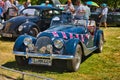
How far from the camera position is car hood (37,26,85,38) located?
347 inches

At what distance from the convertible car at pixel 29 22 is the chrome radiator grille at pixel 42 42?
15.0 feet

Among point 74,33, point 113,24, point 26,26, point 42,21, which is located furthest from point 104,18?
point 74,33

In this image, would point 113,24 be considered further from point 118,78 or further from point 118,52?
point 118,78

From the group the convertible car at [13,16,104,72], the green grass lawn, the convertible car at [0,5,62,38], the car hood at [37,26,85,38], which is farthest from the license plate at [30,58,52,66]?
the convertible car at [0,5,62,38]

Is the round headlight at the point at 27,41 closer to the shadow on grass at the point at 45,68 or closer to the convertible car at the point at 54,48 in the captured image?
the convertible car at the point at 54,48

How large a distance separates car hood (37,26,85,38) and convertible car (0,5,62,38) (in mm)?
3876

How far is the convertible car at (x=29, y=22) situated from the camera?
13.4 meters

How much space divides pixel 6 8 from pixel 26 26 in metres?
3.73

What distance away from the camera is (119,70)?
8.65 metres

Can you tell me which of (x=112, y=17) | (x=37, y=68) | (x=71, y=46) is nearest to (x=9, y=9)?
(x=112, y=17)

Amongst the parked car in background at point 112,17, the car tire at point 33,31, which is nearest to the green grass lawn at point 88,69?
the car tire at point 33,31

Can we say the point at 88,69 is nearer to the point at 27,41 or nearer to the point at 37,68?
the point at 37,68

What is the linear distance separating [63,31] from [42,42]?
89 centimetres

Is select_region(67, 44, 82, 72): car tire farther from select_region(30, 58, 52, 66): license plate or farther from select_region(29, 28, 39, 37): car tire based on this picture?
select_region(29, 28, 39, 37): car tire
